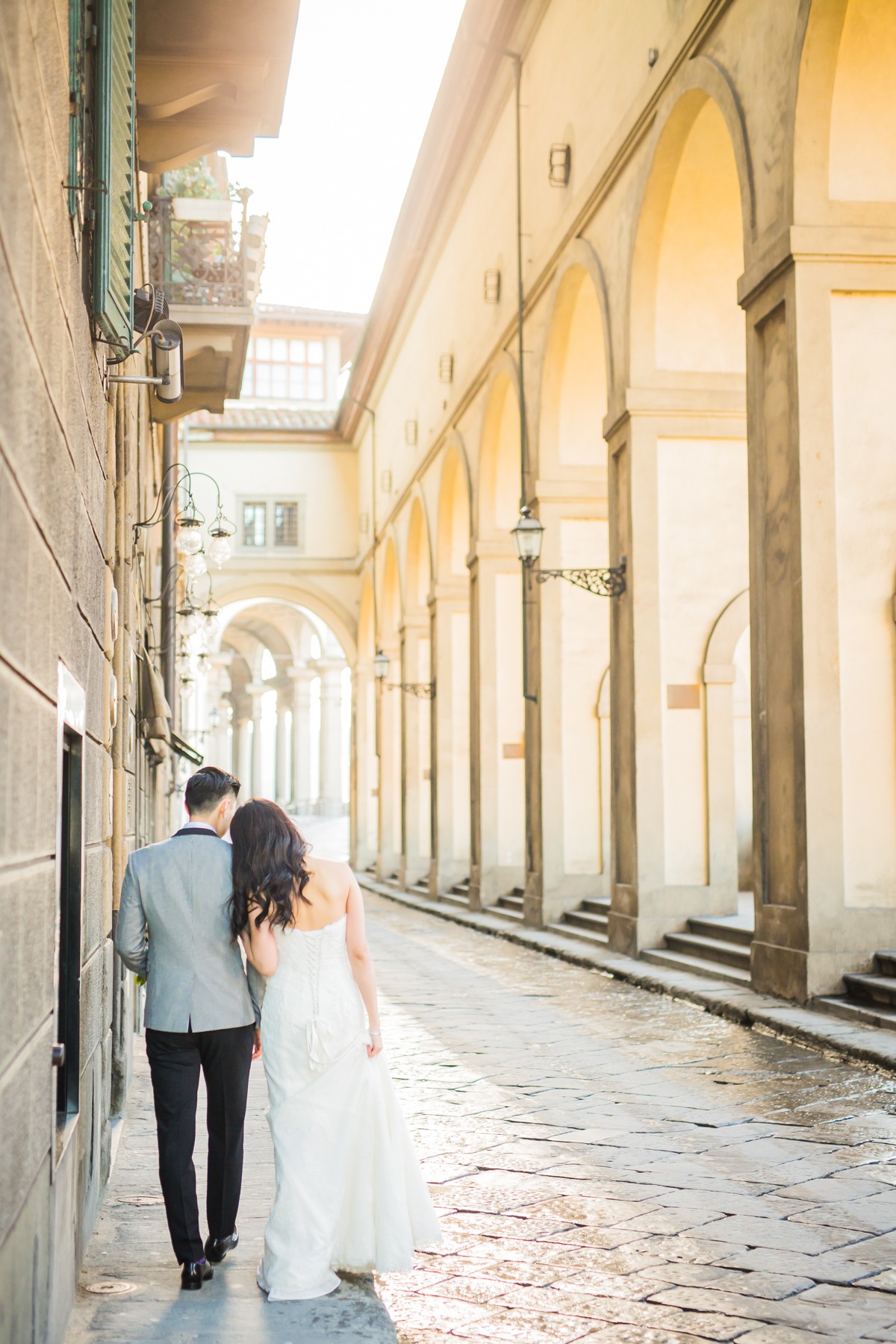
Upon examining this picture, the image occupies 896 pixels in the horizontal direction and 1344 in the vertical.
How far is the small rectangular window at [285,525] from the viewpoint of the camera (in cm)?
3572

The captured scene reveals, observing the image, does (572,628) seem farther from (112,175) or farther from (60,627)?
(60,627)

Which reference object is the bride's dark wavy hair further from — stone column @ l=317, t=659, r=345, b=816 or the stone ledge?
stone column @ l=317, t=659, r=345, b=816

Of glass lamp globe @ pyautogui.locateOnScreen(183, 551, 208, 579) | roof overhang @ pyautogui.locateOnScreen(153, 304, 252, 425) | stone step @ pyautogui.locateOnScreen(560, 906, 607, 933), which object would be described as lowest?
stone step @ pyautogui.locateOnScreen(560, 906, 607, 933)

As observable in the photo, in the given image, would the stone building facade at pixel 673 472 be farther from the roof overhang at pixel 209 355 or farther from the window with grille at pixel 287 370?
the window with grille at pixel 287 370

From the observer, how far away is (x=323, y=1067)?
4129 mm

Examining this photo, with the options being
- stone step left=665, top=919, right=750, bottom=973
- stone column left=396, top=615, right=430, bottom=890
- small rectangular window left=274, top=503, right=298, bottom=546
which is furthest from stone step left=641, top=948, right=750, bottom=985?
small rectangular window left=274, top=503, right=298, bottom=546

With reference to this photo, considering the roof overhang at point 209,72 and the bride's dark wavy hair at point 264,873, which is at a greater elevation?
the roof overhang at point 209,72

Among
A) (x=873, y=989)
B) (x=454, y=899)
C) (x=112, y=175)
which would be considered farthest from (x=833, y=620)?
(x=454, y=899)

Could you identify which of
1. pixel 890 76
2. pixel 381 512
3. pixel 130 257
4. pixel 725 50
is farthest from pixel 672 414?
pixel 381 512

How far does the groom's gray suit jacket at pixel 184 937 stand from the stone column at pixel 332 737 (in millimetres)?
44428

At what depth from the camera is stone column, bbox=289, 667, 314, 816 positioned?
1957 inches

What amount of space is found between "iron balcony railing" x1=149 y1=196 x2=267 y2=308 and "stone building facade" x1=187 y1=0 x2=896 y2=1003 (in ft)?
10.8

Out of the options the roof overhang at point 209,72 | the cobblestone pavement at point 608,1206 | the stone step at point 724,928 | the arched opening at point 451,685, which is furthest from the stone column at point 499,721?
the roof overhang at point 209,72

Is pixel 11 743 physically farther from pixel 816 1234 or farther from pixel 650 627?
pixel 650 627
